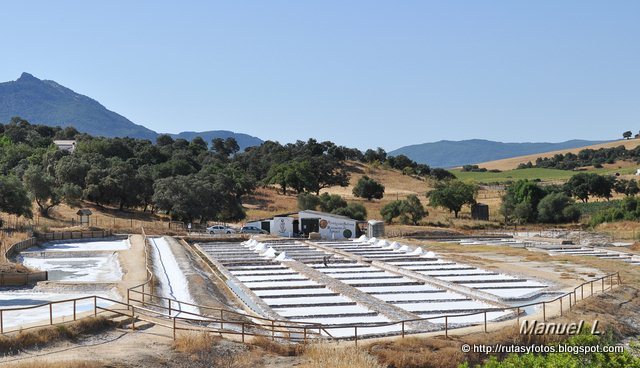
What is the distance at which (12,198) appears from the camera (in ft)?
177

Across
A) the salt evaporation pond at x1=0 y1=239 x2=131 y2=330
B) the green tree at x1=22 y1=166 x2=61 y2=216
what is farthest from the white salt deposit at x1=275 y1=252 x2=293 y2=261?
the green tree at x1=22 y1=166 x2=61 y2=216

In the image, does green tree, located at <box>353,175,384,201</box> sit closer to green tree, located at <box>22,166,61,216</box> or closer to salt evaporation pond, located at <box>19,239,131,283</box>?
green tree, located at <box>22,166,61,216</box>

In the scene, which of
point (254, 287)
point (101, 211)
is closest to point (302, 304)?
point (254, 287)

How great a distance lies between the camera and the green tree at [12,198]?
53688 mm

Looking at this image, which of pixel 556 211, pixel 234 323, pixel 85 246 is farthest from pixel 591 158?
pixel 234 323

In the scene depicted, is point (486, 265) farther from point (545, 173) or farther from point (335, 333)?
point (545, 173)

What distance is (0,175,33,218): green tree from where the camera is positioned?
53688 mm

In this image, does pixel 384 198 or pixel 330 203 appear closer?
pixel 330 203

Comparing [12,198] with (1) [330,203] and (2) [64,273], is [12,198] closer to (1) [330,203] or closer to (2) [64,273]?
(2) [64,273]

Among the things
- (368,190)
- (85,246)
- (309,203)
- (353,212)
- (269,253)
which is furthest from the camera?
(368,190)

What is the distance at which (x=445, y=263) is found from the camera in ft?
140

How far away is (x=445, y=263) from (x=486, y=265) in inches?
109

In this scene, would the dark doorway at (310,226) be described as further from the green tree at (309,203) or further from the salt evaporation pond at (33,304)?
the salt evaporation pond at (33,304)

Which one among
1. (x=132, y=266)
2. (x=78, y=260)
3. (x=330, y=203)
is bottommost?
(x=78, y=260)
